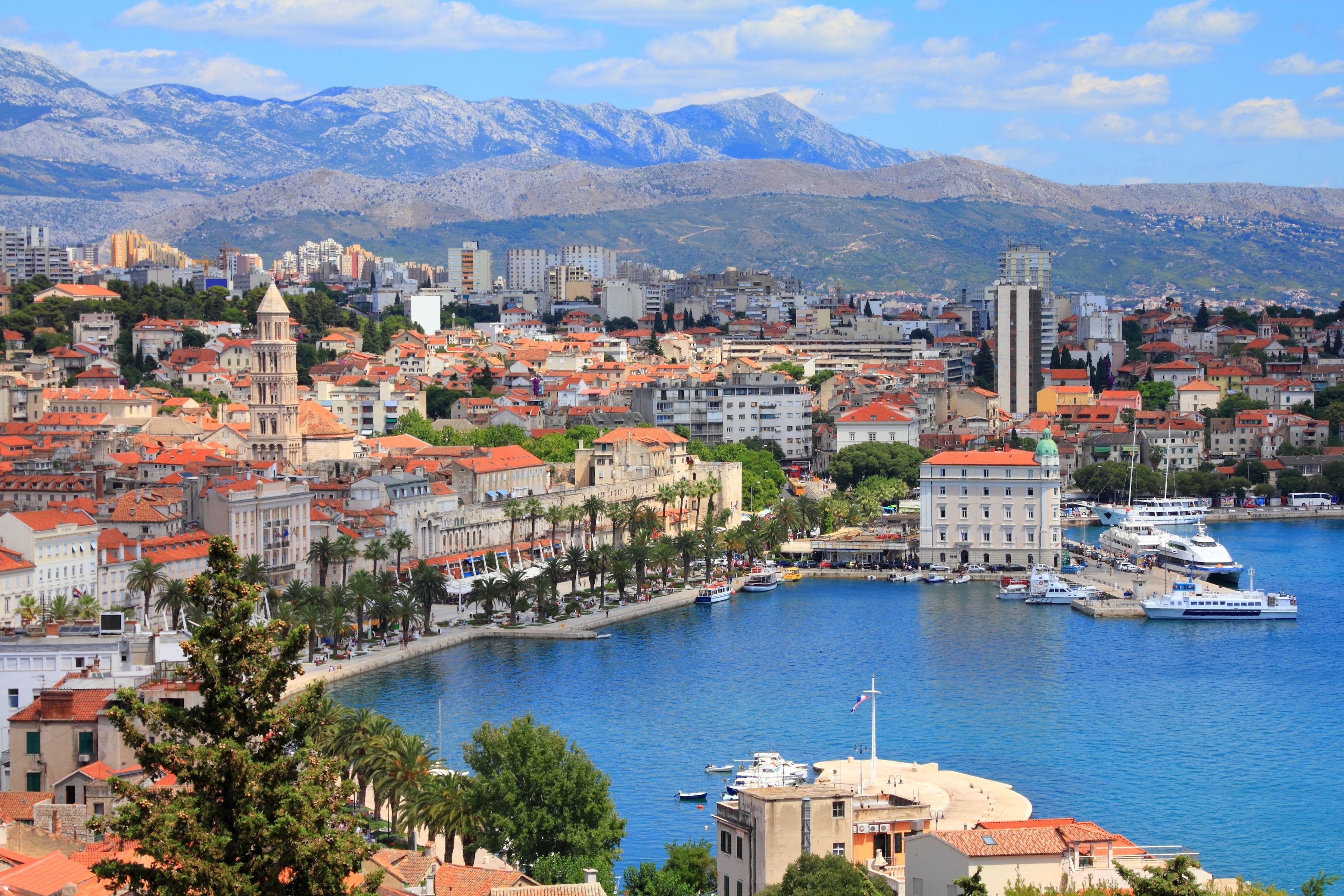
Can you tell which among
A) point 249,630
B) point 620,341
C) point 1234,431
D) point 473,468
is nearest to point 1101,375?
point 1234,431

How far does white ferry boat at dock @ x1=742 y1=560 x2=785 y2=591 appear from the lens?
5331 cm

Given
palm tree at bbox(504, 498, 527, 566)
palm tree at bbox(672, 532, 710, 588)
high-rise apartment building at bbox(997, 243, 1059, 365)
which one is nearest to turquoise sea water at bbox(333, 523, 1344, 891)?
palm tree at bbox(672, 532, 710, 588)

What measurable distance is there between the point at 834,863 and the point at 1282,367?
8734 centimetres

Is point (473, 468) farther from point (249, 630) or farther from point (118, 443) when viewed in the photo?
point (249, 630)

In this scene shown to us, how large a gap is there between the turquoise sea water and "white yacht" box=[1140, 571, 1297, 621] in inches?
19.6

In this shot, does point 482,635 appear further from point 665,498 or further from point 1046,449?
point 1046,449

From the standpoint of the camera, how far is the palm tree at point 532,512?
54844 millimetres

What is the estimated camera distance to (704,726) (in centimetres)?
3366

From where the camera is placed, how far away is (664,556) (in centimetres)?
5147

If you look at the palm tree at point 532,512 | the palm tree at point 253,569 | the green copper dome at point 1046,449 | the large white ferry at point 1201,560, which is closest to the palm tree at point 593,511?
A: the palm tree at point 532,512

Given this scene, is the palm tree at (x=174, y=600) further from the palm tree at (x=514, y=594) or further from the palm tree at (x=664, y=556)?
the palm tree at (x=664, y=556)

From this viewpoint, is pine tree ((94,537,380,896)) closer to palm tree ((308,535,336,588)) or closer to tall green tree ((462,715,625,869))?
Answer: tall green tree ((462,715,625,869))

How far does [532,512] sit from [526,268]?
10920 cm

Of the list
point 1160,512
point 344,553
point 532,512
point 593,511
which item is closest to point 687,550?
point 593,511
